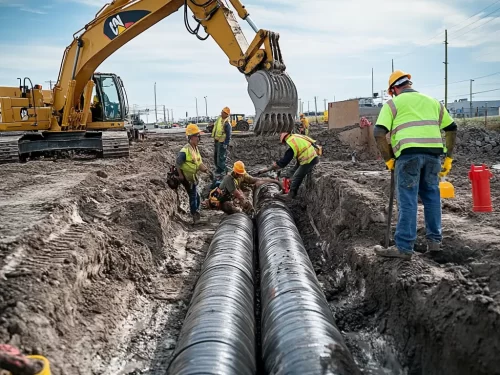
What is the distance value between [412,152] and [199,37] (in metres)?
6.23

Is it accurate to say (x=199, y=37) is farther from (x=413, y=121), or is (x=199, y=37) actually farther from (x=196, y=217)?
(x=413, y=121)

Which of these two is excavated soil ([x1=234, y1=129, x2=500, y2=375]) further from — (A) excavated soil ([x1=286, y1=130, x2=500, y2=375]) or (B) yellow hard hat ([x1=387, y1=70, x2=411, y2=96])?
(B) yellow hard hat ([x1=387, y1=70, x2=411, y2=96])

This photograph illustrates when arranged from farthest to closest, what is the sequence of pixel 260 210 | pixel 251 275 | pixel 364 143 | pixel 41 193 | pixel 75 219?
pixel 364 143, pixel 260 210, pixel 41 193, pixel 75 219, pixel 251 275

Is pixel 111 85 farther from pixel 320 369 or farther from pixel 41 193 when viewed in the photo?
pixel 320 369

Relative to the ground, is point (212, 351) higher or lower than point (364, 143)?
lower

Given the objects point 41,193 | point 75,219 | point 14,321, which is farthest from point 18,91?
point 14,321

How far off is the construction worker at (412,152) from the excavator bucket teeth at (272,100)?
3.20m

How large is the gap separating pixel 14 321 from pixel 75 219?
8.97 feet

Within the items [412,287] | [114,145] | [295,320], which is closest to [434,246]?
[412,287]

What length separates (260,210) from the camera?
8.27 metres

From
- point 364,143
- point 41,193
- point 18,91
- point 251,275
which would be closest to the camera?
point 251,275

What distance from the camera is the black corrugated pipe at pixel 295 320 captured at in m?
3.39

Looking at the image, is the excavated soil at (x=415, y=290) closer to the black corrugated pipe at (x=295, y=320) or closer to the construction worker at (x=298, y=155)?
the black corrugated pipe at (x=295, y=320)

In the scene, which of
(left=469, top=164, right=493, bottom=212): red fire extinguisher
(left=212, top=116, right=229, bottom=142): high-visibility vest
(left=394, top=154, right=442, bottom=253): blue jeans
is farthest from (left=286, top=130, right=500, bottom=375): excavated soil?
(left=212, top=116, right=229, bottom=142): high-visibility vest
